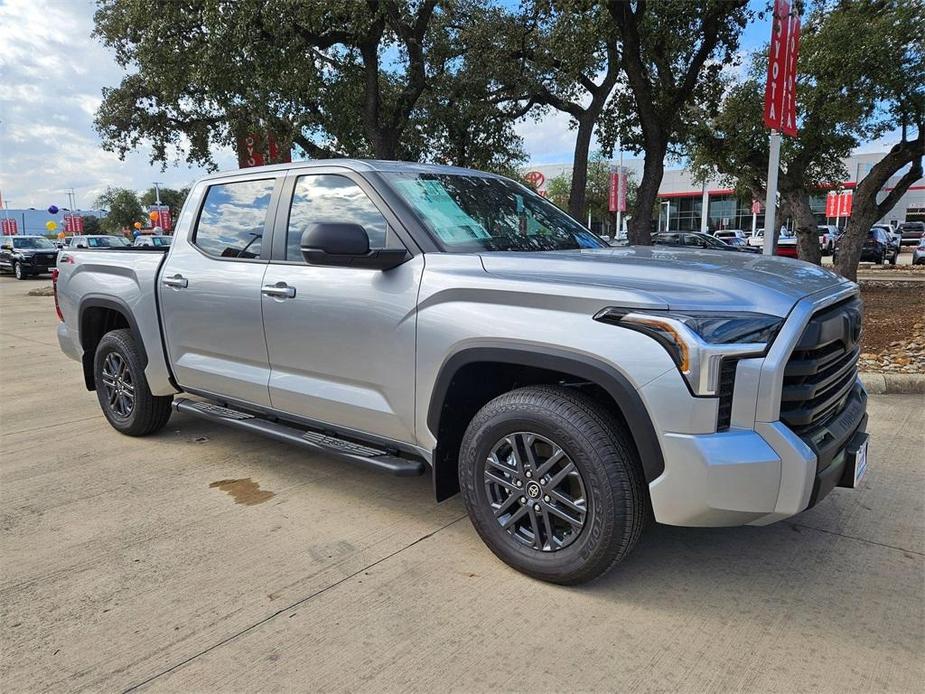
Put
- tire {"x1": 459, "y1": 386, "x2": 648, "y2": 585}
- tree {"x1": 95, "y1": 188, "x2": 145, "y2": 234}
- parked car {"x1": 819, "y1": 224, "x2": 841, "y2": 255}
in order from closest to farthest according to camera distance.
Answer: tire {"x1": 459, "y1": 386, "x2": 648, "y2": 585}
parked car {"x1": 819, "y1": 224, "x2": 841, "y2": 255}
tree {"x1": 95, "y1": 188, "x2": 145, "y2": 234}

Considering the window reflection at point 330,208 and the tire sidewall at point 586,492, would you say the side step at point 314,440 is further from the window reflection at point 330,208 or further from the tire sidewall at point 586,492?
the window reflection at point 330,208

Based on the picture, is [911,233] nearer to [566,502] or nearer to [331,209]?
[331,209]

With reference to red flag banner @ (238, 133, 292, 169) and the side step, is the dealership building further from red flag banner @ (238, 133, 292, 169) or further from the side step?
the side step

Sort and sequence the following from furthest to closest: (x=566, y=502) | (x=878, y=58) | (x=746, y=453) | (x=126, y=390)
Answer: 1. (x=878, y=58)
2. (x=126, y=390)
3. (x=566, y=502)
4. (x=746, y=453)

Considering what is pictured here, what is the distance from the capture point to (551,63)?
14578 millimetres

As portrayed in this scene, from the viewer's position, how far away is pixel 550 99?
1589cm

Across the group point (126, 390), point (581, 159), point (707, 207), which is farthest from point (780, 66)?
point (707, 207)

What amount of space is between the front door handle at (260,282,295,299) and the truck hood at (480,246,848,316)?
1189mm

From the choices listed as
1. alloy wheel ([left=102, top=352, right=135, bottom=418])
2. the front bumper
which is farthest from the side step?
the front bumper

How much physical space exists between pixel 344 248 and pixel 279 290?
0.85m

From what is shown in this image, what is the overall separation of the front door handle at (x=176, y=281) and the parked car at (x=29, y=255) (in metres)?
26.8

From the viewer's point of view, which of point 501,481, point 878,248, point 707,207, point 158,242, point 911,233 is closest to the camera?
point 501,481

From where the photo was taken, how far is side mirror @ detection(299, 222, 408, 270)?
3072 mm

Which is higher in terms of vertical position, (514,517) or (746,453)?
(746,453)
